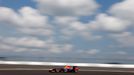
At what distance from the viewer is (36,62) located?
61.1 m

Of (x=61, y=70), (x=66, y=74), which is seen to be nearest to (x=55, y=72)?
(x=61, y=70)

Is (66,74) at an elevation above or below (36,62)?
below

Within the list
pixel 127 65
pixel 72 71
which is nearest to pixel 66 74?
pixel 72 71

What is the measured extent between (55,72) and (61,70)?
2.66 feet

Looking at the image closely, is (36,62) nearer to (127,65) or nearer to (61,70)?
(127,65)

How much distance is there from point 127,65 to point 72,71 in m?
23.3

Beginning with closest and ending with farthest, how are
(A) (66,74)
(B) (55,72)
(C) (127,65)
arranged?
1. (A) (66,74)
2. (B) (55,72)
3. (C) (127,65)

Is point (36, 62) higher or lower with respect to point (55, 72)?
higher

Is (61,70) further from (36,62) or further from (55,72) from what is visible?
(36,62)

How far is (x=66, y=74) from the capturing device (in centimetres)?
3366

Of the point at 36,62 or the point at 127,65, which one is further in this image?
the point at 36,62

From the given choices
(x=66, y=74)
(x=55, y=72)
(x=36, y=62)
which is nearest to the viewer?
(x=66, y=74)

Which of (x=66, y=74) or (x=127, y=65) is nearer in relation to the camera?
(x=66, y=74)

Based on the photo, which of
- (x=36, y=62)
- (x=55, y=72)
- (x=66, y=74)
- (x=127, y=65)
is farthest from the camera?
(x=36, y=62)
